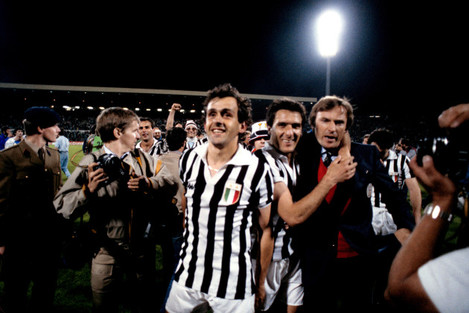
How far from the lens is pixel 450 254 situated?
2.58 feet

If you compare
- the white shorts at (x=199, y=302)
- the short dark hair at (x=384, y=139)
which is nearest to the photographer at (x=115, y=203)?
the white shorts at (x=199, y=302)

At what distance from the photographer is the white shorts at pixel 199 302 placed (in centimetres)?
152

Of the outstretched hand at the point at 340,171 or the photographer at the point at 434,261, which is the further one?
the outstretched hand at the point at 340,171

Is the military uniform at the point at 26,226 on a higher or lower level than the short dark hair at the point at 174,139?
lower

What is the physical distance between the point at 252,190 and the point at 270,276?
0.86 metres

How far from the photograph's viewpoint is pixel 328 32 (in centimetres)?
888

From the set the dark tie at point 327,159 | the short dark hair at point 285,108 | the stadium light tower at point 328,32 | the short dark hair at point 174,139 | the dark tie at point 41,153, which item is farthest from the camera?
the stadium light tower at point 328,32

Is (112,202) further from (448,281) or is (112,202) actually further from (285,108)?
(448,281)

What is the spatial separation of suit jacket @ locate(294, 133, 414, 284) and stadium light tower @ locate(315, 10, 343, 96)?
24.7 ft

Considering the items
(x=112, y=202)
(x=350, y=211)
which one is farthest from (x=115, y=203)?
(x=350, y=211)

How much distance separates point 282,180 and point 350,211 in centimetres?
71

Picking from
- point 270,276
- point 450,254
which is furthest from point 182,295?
point 450,254

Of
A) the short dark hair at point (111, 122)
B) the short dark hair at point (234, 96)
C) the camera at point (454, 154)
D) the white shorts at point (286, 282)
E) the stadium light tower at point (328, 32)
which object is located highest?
the stadium light tower at point (328, 32)

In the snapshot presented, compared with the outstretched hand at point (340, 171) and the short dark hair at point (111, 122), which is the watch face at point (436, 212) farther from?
the short dark hair at point (111, 122)
